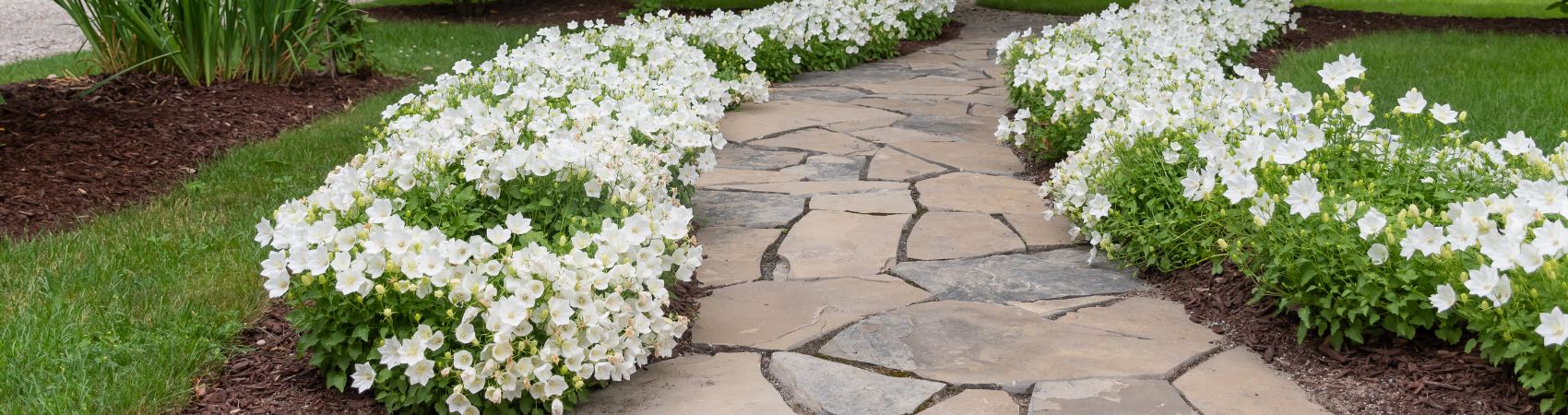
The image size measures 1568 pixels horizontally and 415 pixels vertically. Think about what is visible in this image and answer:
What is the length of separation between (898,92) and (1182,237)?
3.92m

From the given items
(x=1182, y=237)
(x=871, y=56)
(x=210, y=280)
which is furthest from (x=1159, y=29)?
(x=210, y=280)

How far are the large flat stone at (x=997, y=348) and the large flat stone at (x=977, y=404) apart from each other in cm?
5

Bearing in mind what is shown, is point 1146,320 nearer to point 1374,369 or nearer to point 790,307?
point 1374,369

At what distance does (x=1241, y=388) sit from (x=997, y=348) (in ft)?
1.90

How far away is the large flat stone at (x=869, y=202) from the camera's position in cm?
460

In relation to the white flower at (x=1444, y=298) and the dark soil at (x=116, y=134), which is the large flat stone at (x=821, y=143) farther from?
the white flower at (x=1444, y=298)

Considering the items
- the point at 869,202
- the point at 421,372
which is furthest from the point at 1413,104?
the point at 421,372

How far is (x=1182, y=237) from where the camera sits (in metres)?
3.66

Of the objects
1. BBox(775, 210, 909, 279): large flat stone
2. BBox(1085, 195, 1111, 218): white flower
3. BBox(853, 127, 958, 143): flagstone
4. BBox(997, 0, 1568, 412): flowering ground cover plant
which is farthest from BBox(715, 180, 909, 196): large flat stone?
BBox(1085, 195, 1111, 218): white flower

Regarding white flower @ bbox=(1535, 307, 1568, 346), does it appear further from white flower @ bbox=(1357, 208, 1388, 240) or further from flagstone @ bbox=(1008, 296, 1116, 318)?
flagstone @ bbox=(1008, 296, 1116, 318)

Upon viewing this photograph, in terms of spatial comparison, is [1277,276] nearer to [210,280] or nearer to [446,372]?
[446,372]

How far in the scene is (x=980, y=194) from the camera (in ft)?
15.9

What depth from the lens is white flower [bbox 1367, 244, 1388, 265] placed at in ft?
9.04

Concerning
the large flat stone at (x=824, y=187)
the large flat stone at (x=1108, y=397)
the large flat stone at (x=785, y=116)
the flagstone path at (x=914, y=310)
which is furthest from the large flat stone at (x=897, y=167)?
the large flat stone at (x=1108, y=397)
